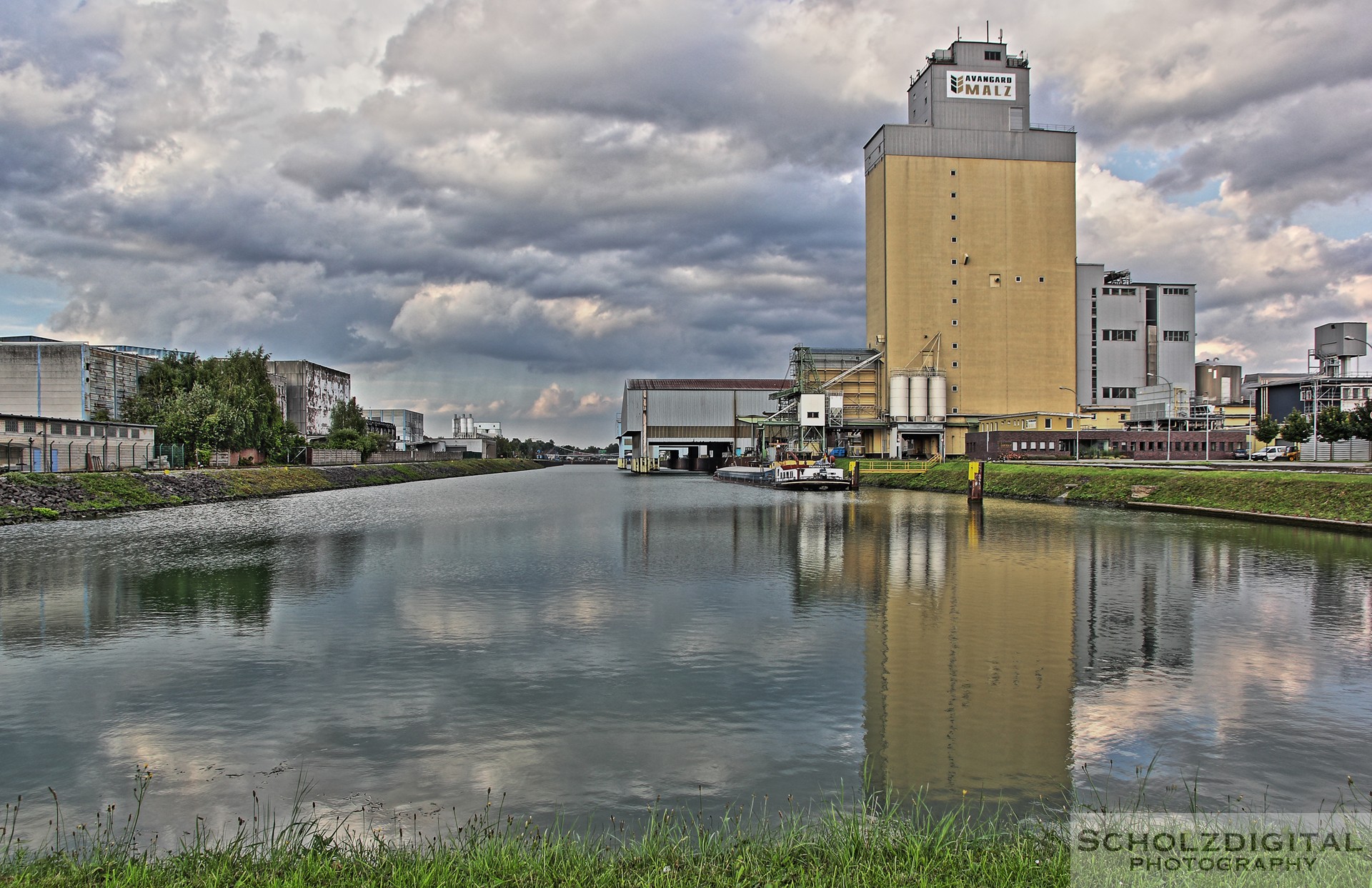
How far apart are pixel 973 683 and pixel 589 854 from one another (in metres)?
7.03

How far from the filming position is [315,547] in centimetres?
2848

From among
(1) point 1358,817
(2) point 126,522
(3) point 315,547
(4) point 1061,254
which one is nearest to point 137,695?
(1) point 1358,817

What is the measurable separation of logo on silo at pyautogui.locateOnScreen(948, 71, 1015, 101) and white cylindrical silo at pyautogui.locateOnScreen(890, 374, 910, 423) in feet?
113

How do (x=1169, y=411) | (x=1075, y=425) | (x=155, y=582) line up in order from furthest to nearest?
(x=1075, y=425) → (x=1169, y=411) → (x=155, y=582)

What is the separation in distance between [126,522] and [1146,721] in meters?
41.2

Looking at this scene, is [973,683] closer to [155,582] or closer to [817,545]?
[817,545]

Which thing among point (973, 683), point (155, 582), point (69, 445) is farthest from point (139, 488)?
point (973, 683)

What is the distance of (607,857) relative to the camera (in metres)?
6.09

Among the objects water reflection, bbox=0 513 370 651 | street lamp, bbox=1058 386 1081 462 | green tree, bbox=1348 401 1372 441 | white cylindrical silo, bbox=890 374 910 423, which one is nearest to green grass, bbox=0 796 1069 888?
water reflection, bbox=0 513 370 651

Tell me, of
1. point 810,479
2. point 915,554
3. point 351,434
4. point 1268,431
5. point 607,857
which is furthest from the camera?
point 351,434

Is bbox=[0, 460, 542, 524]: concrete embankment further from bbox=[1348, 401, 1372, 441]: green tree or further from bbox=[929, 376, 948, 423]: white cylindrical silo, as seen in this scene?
bbox=[1348, 401, 1372, 441]: green tree

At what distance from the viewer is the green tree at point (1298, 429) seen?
2793 inches

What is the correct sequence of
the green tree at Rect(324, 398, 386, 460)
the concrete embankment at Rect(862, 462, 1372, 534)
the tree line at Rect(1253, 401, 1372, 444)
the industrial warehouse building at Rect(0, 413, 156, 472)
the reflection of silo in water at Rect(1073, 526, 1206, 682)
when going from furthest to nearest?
the green tree at Rect(324, 398, 386, 460) < the tree line at Rect(1253, 401, 1372, 444) < the industrial warehouse building at Rect(0, 413, 156, 472) < the concrete embankment at Rect(862, 462, 1372, 534) < the reflection of silo in water at Rect(1073, 526, 1206, 682)

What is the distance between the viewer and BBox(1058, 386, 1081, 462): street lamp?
81375 mm
